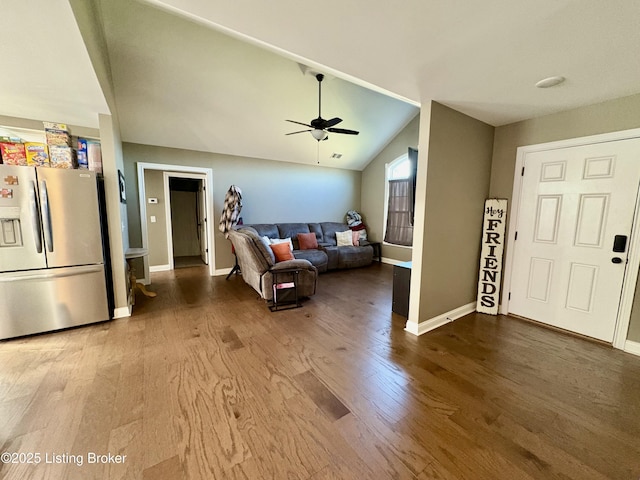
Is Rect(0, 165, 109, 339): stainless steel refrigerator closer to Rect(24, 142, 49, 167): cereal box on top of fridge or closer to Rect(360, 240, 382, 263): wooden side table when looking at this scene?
Rect(24, 142, 49, 167): cereal box on top of fridge

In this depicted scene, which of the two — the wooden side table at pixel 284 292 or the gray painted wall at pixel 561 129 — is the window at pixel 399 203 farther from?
the wooden side table at pixel 284 292

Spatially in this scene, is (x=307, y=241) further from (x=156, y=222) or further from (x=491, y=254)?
(x=491, y=254)

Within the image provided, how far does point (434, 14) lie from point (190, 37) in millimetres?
2843

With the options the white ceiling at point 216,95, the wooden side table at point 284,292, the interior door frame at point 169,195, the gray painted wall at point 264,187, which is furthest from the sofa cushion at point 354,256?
the interior door frame at point 169,195

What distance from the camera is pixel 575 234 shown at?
8.68 ft

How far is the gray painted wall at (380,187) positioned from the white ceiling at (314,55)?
97.7 inches

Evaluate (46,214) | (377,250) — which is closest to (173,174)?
(46,214)

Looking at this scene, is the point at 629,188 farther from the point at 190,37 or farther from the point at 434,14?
the point at 190,37

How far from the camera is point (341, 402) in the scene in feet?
5.53

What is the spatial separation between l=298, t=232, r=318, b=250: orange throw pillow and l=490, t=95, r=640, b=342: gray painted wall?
3449 millimetres

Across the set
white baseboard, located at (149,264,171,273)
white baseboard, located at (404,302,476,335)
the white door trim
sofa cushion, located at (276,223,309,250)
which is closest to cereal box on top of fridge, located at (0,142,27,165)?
the white door trim

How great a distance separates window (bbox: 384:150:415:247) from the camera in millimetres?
5684

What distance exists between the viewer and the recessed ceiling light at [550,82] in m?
1.99

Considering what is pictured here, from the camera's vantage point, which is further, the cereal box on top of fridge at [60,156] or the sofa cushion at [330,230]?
the sofa cushion at [330,230]
